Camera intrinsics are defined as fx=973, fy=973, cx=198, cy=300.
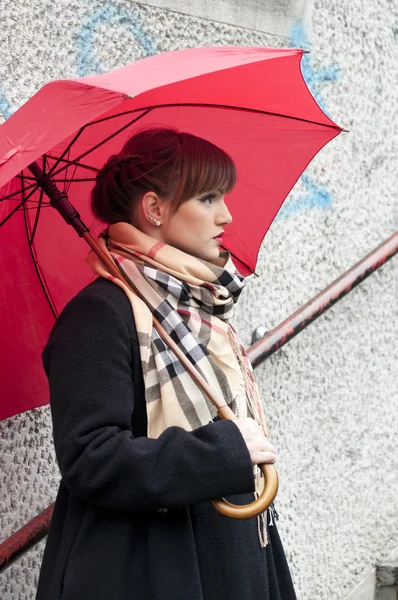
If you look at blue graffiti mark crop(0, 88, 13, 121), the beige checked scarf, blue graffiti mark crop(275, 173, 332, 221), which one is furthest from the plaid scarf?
blue graffiti mark crop(275, 173, 332, 221)

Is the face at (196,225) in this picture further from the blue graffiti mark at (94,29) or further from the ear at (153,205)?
the blue graffiti mark at (94,29)

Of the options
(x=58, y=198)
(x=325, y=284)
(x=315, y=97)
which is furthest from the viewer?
(x=325, y=284)

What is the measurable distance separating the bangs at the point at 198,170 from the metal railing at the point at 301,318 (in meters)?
1.08

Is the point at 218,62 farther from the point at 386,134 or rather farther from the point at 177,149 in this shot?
the point at 386,134

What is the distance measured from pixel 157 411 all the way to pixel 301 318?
1.60 metres

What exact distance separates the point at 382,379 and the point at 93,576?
2497mm

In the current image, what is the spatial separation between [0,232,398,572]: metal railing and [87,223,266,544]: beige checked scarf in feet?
2.64

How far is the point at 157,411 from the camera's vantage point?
2.04 metres

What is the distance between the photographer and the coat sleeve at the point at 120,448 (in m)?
1.91

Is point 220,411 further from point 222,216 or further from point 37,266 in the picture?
point 37,266

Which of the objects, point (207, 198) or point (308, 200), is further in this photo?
point (308, 200)

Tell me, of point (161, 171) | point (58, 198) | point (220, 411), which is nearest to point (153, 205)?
point (161, 171)

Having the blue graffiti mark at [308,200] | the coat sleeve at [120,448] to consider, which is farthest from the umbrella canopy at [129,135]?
the blue graffiti mark at [308,200]

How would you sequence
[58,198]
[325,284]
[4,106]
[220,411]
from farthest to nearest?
[325,284] → [4,106] → [58,198] → [220,411]
